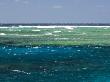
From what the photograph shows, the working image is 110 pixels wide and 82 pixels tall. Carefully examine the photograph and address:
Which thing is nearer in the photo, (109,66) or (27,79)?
(27,79)

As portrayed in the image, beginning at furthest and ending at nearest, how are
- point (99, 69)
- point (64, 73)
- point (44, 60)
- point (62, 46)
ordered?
1. point (62, 46)
2. point (44, 60)
3. point (99, 69)
4. point (64, 73)

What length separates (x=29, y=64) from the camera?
39.9m

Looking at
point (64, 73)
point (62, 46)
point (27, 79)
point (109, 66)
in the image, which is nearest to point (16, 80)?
point (27, 79)

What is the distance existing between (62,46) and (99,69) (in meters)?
25.7

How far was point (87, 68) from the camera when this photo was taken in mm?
37812

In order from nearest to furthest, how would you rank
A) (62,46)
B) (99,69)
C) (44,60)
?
(99,69), (44,60), (62,46)

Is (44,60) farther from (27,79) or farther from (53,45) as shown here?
(53,45)

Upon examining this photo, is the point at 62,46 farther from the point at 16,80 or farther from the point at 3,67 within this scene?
the point at 16,80

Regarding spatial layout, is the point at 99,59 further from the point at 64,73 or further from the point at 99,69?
Result: the point at 64,73

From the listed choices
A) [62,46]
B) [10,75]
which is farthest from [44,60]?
[62,46]

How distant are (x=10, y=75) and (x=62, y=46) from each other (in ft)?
98.3

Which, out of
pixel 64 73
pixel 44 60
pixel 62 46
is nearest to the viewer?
pixel 64 73

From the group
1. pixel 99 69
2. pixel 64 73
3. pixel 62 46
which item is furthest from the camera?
pixel 62 46

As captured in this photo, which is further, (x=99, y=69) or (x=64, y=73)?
(x=99, y=69)
